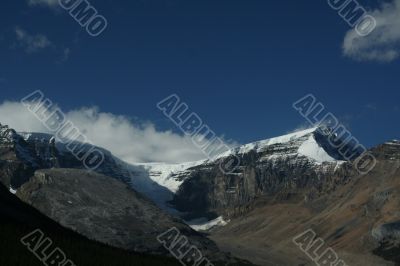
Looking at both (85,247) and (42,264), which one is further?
(85,247)

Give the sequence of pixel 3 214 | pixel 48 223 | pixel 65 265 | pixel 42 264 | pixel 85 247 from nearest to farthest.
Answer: pixel 42 264 → pixel 65 265 → pixel 85 247 → pixel 3 214 → pixel 48 223

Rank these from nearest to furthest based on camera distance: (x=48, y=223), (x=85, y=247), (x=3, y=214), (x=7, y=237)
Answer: (x=7, y=237) → (x=85, y=247) → (x=3, y=214) → (x=48, y=223)

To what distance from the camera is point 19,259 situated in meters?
37.2

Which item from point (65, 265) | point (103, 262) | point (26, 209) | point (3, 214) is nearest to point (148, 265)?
point (103, 262)

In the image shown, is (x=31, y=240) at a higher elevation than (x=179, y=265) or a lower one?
lower

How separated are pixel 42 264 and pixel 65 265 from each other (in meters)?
4.44

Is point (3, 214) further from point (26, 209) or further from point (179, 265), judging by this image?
point (179, 265)

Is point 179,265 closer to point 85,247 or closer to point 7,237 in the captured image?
point 85,247

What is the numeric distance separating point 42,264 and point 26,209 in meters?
52.9

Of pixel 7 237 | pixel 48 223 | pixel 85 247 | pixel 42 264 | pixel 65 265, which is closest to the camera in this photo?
pixel 42 264

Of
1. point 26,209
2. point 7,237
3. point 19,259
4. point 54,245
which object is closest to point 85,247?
point 54,245

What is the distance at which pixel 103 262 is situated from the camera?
143ft

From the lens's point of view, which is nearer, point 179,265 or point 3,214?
point 179,265

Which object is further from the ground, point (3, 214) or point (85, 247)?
point (85, 247)
